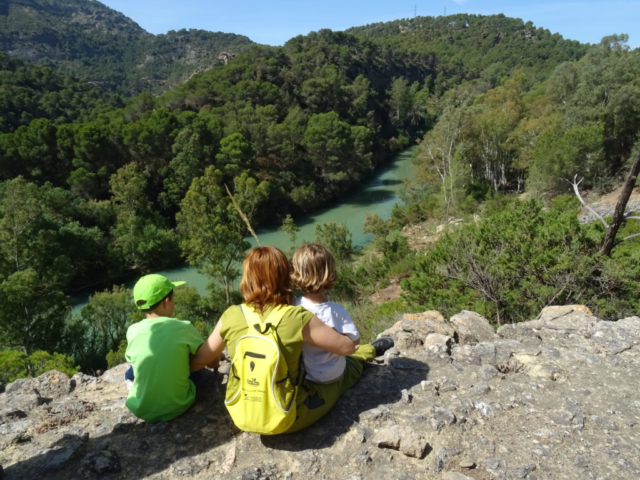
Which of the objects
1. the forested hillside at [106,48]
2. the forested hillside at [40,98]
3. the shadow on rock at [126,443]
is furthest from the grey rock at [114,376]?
the forested hillside at [106,48]

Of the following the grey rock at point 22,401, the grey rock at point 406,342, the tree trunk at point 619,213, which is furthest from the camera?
the tree trunk at point 619,213

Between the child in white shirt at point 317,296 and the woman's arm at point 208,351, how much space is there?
493mm

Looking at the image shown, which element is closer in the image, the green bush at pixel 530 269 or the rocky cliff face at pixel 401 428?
the rocky cliff face at pixel 401 428

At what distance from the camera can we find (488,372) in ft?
10.5

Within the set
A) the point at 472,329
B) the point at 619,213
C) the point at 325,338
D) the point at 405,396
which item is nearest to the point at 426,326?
the point at 472,329

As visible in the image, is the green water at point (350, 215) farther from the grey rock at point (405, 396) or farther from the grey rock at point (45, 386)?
the grey rock at point (405, 396)

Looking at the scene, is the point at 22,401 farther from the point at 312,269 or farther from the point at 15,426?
the point at 312,269

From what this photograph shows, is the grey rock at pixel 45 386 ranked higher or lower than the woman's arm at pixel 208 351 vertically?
lower

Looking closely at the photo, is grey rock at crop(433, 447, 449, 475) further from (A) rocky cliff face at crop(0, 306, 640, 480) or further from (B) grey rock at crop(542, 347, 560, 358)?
(B) grey rock at crop(542, 347, 560, 358)

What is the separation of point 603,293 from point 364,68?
63.4 m

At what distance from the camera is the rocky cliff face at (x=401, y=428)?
2.37 metres

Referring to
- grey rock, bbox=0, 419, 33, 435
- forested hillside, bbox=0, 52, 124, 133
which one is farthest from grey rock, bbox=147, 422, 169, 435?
forested hillside, bbox=0, 52, 124, 133

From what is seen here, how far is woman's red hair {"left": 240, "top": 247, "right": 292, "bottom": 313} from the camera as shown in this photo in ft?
7.36

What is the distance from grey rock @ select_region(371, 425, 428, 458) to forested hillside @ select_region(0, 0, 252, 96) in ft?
244
